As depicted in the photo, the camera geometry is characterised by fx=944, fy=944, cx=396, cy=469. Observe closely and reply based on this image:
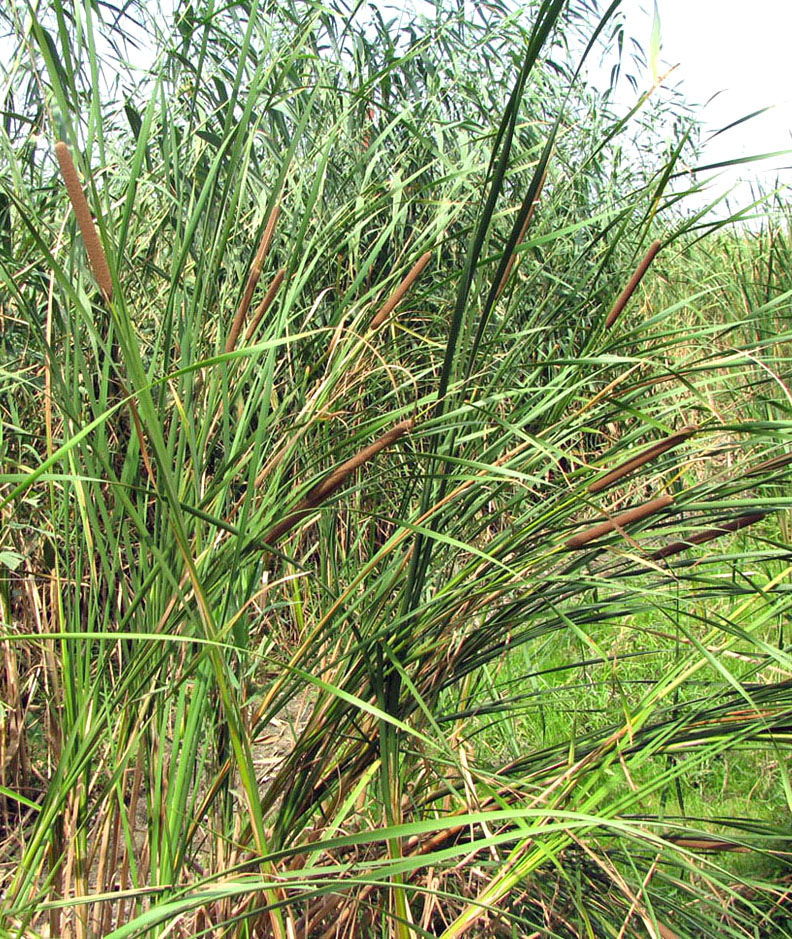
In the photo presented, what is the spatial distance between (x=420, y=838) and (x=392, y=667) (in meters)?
0.26

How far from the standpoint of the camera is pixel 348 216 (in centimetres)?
126

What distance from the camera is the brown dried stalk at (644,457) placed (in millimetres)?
865

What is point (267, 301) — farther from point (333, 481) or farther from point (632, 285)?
point (632, 285)

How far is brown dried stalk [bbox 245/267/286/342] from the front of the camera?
3.31 feet

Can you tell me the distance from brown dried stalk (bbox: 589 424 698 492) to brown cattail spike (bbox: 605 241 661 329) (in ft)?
0.55

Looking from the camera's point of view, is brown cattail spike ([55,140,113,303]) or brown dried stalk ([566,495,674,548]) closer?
brown cattail spike ([55,140,113,303])

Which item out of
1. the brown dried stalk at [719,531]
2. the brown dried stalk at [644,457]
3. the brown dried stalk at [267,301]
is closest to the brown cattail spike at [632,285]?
the brown dried stalk at [644,457]

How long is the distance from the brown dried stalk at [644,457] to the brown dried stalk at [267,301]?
1.30 ft

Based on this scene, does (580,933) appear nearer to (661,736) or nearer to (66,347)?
(661,736)

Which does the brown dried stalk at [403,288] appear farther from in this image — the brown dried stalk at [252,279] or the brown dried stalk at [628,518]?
the brown dried stalk at [628,518]

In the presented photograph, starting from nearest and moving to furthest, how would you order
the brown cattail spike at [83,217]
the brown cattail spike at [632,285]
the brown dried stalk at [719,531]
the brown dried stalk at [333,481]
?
the brown cattail spike at [83,217], the brown dried stalk at [333,481], the brown cattail spike at [632,285], the brown dried stalk at [719,531]

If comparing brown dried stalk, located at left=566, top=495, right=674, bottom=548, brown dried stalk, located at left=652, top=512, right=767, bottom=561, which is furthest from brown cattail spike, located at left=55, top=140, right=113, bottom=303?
brown dried stalk, located at left=652, top=512, right=767, bottom=561

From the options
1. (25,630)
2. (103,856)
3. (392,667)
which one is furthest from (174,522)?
(25,630)

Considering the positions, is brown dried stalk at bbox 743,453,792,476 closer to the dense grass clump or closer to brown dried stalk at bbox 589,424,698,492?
the dense grass clump
